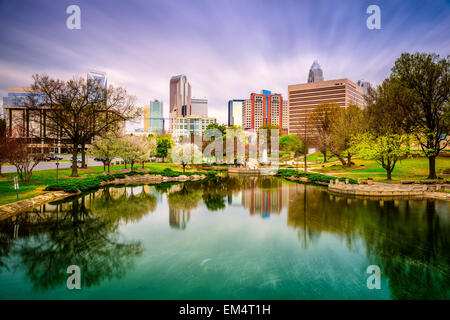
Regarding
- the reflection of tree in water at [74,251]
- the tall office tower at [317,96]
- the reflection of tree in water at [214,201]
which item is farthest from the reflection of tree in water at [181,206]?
the tall office tower at [317,96]

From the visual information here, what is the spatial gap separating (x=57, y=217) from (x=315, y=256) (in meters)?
15.7

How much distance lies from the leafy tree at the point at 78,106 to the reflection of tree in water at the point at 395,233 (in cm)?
2681

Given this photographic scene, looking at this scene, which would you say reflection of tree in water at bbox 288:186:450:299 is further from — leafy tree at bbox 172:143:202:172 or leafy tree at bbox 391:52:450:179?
leafy tree at bbox 172:143:202:172

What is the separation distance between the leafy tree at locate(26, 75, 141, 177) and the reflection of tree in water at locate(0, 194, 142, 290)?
18492 millimetres

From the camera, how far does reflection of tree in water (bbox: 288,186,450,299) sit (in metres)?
7.91

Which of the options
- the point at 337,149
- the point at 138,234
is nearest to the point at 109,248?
the point at 138,234

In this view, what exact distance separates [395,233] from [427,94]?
2481 cm

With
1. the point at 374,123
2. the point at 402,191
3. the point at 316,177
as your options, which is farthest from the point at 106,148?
the point at 374,123

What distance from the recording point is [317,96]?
135 meters

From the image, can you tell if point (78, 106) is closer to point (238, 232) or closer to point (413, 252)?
point (238, 232)

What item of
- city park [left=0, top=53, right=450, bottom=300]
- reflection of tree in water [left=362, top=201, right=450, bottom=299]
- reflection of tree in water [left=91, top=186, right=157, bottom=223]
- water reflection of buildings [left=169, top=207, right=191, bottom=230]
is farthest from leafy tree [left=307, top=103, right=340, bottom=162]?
water reflection of buildings [left=169, top=207, right=191, bottom=230]

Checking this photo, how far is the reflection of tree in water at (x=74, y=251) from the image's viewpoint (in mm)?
8297
